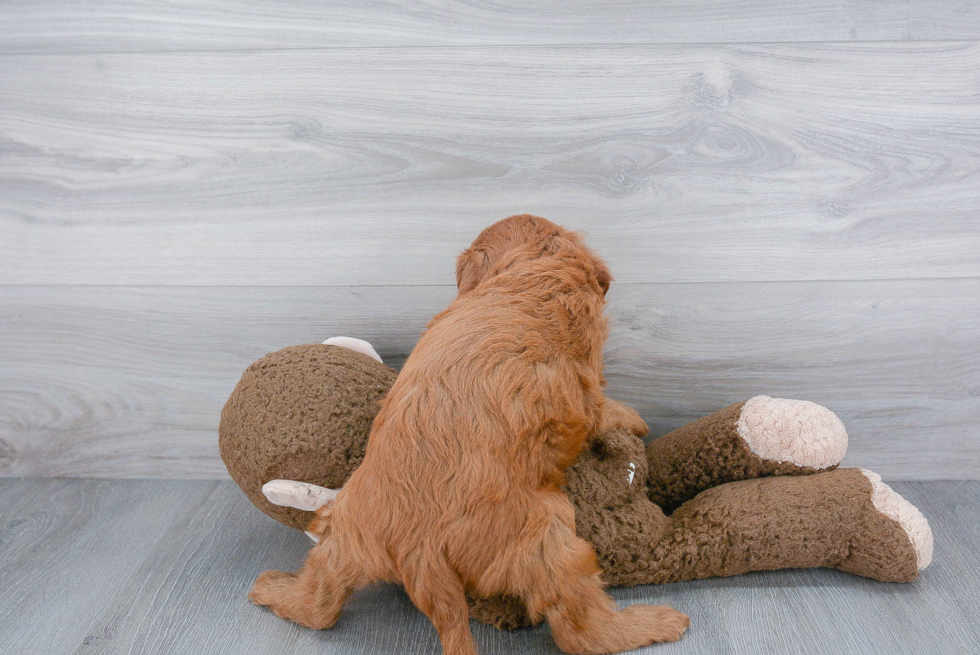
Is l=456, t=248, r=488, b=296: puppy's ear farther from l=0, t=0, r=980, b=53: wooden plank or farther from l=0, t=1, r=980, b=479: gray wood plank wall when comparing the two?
l=0, t=0, r=980, b=53: wooden plank

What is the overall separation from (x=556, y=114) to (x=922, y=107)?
757 mm

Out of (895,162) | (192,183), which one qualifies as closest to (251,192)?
(192,183)

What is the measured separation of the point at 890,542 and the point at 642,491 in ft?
1.43

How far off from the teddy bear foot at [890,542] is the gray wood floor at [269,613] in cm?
5

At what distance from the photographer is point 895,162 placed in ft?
5.01

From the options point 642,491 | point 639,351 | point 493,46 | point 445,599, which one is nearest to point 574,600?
point 445,599

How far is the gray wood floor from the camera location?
1.22 meters

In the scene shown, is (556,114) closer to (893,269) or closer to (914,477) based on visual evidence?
(893,269)

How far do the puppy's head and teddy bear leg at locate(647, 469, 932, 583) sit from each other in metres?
0.48

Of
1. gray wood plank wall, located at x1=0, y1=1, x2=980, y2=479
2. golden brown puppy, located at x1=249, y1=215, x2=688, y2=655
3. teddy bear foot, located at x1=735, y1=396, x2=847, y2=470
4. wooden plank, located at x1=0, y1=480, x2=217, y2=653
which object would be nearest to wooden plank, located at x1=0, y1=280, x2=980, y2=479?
gray wood plank wall, located at x1=0, y1=1, x2=980, y2=479

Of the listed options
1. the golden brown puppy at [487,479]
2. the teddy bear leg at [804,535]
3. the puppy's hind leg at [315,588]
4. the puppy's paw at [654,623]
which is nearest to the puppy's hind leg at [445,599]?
the golden brown puppy at [487,479]

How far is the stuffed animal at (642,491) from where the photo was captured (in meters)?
1.29

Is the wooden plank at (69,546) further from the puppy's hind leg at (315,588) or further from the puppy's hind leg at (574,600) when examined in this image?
the puppy's hind leg at (574,600)

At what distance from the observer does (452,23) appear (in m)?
1.51
